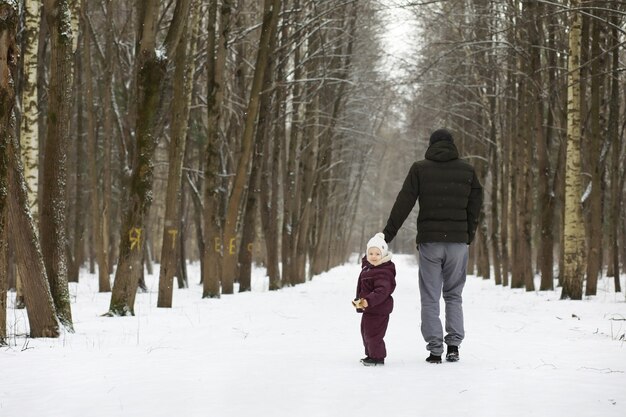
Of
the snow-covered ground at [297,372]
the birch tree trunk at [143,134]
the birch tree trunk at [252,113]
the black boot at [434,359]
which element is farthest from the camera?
the birch tree trunk at [252,113]

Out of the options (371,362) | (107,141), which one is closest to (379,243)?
(371,362)

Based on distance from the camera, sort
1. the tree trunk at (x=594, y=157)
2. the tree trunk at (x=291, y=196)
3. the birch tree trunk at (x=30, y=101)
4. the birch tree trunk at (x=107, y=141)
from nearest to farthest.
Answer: the birch tree trunk at (x=30, y=101)
the tree trunk at (x=594, y=157)
the birch tree trunk at (x=107, y=141)
the tree trunk at (x=291, y=196)

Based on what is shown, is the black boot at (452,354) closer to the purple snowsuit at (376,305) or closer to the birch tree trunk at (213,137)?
the purple snowsuit at (376,305)

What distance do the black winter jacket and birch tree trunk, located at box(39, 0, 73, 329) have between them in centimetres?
420

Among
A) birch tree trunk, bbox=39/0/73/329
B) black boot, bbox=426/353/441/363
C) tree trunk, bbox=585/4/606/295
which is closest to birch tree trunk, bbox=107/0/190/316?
birch tree trunk, bbox=39/0/73/329

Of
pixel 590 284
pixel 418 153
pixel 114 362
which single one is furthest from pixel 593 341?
pixel 418 153

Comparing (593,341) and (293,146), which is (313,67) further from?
(593,341)

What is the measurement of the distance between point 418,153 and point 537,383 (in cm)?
3547

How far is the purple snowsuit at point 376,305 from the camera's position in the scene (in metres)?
5.98

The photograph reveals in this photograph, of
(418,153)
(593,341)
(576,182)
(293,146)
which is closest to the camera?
(593,341)

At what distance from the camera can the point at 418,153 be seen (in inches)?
1578

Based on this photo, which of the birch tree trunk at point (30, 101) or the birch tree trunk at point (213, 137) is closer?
the birch tree trunk at point (30, 101)

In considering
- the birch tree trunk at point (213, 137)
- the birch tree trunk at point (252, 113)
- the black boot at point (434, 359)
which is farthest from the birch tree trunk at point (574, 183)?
the black boot at point (434, 359)

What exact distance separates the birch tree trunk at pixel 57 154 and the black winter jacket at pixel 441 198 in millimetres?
4203
